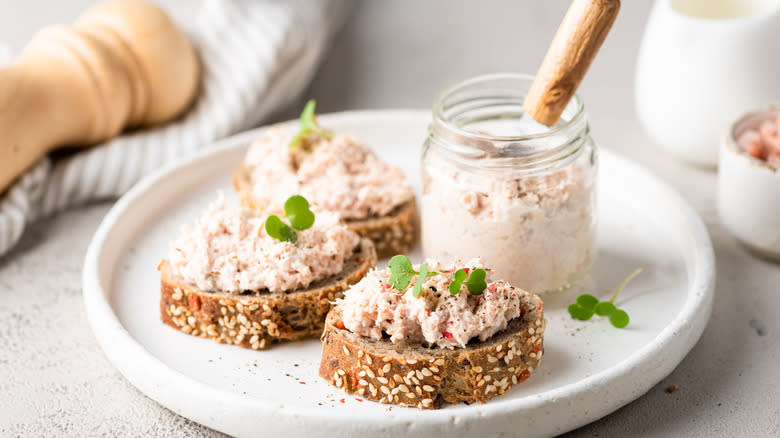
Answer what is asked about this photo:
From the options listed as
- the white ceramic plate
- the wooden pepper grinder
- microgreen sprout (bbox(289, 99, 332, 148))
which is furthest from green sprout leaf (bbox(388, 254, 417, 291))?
the wooden pepper grinder

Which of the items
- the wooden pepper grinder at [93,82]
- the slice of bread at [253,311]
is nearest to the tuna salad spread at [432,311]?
the slice of bread at [253,311]

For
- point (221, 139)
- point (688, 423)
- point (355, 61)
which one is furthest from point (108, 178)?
point (688, 423)

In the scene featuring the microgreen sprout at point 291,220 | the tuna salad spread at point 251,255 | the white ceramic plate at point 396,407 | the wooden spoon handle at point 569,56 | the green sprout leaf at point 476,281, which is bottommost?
the white ceramic plate at point 396,407

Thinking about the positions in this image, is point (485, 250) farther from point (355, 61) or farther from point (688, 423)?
point (355, 61)

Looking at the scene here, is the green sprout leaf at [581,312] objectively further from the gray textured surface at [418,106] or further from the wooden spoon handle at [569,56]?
the wooden spoon handle at [569,56]

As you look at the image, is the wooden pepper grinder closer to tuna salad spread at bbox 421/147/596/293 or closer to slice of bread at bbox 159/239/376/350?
slice of bread at bbox 159/239/376/350

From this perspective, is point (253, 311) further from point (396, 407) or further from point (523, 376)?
point (523, 376)

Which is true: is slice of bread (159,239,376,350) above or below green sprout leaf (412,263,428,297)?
below
